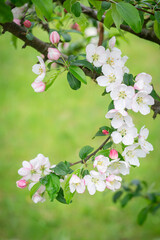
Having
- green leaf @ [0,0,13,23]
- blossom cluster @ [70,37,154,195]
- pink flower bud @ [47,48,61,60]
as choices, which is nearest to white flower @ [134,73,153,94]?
blossom cluster @ [70,37,154,195]

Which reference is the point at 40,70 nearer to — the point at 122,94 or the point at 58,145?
the point at 122,94

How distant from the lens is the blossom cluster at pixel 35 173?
2.91 feet

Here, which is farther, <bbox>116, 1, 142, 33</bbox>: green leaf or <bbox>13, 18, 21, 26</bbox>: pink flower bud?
<bbox>13, 18, 21, 26</bbox>: pink flower bud

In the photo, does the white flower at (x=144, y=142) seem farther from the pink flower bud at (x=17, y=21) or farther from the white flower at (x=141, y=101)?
the pink flower bud at (x=17, y=21)

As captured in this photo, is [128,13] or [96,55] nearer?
[128,13]

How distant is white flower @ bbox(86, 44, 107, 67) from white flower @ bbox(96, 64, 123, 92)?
0.05m

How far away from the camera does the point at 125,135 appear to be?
73cm

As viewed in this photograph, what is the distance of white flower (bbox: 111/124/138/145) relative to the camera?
726mm

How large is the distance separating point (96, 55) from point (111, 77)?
105 mm

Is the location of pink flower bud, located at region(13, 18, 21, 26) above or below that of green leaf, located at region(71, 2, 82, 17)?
above

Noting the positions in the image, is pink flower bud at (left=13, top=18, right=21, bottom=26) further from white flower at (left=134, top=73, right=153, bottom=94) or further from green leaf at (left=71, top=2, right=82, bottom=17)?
white flower at (left=134, top=73, right=153, bottom=94)

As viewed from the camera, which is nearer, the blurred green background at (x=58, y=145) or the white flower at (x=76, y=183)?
the white flower at (x=76, y=183)

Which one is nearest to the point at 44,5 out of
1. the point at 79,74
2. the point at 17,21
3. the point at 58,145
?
the point at 79,74

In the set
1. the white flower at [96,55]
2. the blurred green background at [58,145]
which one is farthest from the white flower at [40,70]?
the blurred green background at [58,145]
